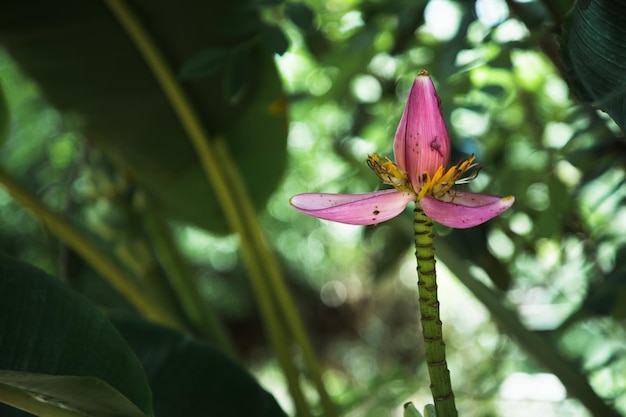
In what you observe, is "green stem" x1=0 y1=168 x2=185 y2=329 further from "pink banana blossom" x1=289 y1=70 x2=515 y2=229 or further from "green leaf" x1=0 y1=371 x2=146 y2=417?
"pink banana blossom" x1=289 y1=70 x2=515 y2=229

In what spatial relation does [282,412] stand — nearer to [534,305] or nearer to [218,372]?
[218,372]

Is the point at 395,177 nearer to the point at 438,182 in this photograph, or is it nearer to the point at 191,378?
the point at 438,182

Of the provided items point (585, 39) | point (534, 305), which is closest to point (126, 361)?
point (585, 39)

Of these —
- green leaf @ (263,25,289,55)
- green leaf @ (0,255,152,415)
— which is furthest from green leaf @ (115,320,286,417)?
green leaf @ (263,25,289,55)

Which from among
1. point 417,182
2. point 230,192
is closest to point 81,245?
point 230,192

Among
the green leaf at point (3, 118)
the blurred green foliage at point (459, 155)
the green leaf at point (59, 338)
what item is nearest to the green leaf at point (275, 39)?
the blurred green foliage at point (459, 155)

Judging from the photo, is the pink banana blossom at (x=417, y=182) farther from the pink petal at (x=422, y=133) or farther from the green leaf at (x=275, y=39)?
the green leaf at (x=275, y=39)
